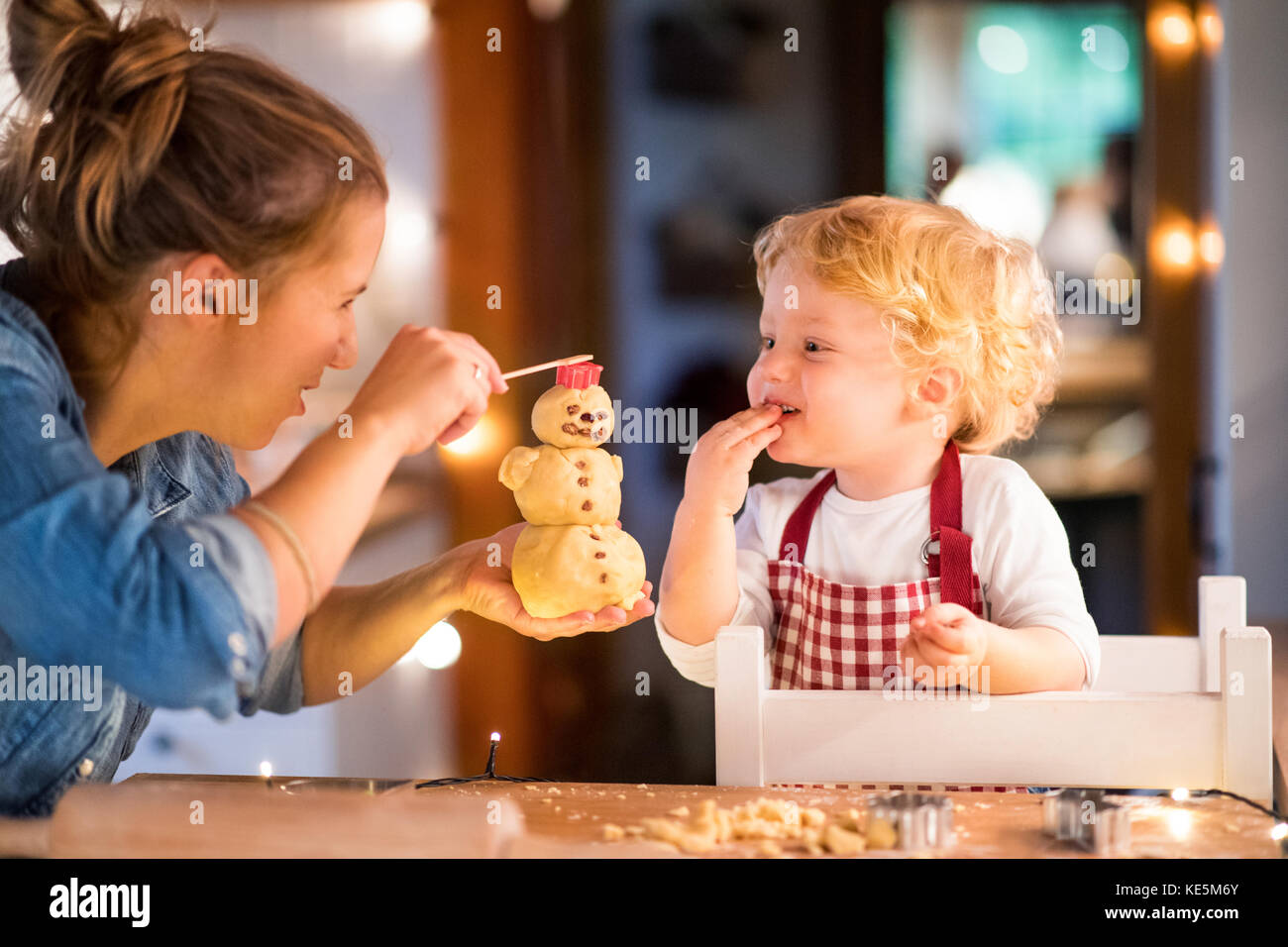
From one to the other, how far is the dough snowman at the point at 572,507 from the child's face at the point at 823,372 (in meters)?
0.20

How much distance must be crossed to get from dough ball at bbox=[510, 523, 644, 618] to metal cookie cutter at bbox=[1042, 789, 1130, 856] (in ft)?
1.30

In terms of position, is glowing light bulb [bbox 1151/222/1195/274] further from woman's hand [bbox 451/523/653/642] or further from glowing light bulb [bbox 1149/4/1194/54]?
woman's hand [bbox 451/523/653/642]

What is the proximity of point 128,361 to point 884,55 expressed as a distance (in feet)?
3.43

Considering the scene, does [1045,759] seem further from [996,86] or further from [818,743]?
[996,86]

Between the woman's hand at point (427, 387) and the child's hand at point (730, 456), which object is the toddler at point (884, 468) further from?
the woman's hand at point (427, 387)

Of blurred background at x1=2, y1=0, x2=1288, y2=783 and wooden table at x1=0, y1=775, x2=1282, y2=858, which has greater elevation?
blurred background at x1=2, y1=0, x2=1288, y2=783

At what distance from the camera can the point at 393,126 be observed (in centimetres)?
155

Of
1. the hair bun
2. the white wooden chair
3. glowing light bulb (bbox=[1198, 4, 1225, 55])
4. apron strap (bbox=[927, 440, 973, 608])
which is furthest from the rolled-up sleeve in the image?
glowing light bulb (bbox=[1198, 4, 1225, 55])

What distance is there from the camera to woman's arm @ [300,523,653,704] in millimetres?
1196

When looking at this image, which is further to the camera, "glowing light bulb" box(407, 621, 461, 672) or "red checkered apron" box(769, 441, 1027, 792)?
"glowing light bulb" box(407, 621, 461, 672)

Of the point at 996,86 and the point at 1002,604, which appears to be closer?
the point at 1002,604

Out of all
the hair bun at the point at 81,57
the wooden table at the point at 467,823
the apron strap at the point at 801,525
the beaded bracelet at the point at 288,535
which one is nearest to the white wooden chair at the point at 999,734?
the wooden table at the point at 467,823

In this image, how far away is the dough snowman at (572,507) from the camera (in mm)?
1087
